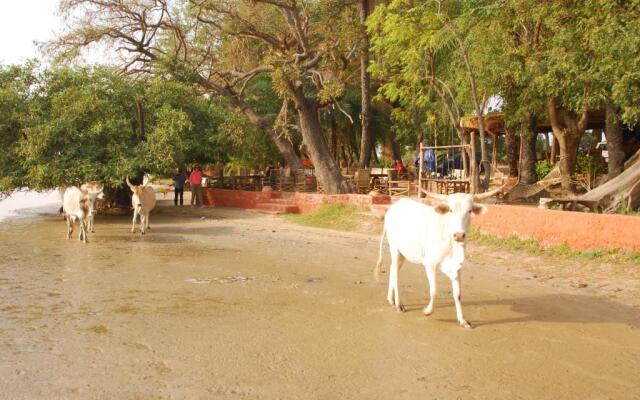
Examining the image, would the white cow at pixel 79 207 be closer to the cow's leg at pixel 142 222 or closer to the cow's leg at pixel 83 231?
the cow's leg at pixel 83 231

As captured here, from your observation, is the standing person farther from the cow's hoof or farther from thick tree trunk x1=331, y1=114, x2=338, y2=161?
the cow's hoof

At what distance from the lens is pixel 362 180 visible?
20.3 metres

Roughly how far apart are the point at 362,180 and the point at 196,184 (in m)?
7.00

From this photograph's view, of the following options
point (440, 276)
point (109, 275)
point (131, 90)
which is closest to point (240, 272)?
point (109, 275)

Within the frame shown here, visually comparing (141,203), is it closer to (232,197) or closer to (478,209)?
(232,197)

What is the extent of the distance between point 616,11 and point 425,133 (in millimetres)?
16886

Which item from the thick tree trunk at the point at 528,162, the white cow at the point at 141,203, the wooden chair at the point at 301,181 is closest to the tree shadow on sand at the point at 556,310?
the white cow at the point at 141,203

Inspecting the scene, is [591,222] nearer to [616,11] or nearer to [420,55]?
[616,11]

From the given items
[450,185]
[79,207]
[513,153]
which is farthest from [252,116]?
[513,153]

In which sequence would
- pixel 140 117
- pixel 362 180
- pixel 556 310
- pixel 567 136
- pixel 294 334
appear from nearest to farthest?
pixel 294 334 → pixel 556 310 → pixel 567 136 → pixel 140 117 → pixel 362 180

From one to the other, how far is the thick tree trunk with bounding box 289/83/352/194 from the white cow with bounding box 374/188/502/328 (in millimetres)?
11862

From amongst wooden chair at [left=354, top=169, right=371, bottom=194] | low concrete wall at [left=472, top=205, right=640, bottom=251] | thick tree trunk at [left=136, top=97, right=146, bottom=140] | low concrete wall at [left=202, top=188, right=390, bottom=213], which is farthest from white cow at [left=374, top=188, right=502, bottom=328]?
thick tree trunk at [left=136, top=97, right=146, bottom=140]

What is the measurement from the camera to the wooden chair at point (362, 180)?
20.2 m

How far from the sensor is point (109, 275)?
9.37 metres
